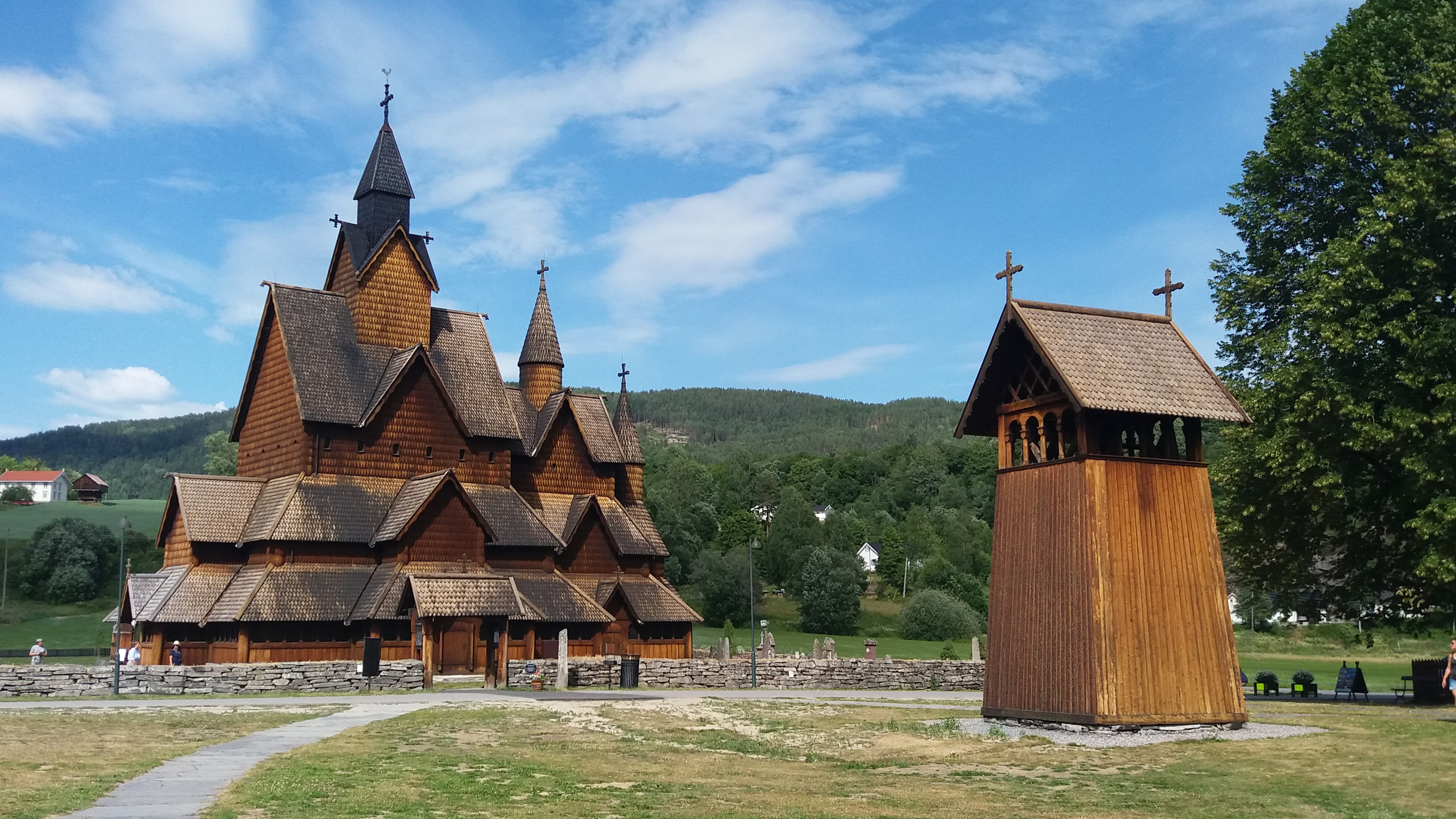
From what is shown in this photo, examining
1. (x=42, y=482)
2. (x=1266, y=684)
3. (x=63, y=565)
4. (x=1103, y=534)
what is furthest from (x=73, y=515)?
(x=1103, y=534)

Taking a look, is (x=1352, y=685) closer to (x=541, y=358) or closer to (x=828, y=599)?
(x=541, y=358)

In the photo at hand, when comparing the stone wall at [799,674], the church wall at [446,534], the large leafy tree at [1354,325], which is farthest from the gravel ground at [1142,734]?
the church wall at [446,534]

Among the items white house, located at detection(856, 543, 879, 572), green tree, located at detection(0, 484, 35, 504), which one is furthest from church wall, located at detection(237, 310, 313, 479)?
green tree, located at detection(0, 484, 35, 504)

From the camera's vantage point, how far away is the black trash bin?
39.9 m

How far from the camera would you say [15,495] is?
154 meters

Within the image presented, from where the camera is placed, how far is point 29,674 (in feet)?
109

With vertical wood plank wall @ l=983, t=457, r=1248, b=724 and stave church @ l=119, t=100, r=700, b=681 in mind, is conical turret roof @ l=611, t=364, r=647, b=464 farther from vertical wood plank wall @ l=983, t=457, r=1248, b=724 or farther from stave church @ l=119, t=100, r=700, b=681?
vertical wood plank wall @ l=983, t=457, r=1248, b=724

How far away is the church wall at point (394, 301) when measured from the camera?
2098 inches

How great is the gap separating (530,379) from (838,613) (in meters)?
42.9

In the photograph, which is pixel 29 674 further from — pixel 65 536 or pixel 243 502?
pixel 65 536

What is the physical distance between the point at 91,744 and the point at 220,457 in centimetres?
8996

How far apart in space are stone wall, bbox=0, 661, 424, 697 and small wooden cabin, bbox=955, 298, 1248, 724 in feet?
61.5

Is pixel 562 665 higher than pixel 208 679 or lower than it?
higher

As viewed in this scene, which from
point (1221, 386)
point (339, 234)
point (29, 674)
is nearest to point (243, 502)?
point (339, 234)
